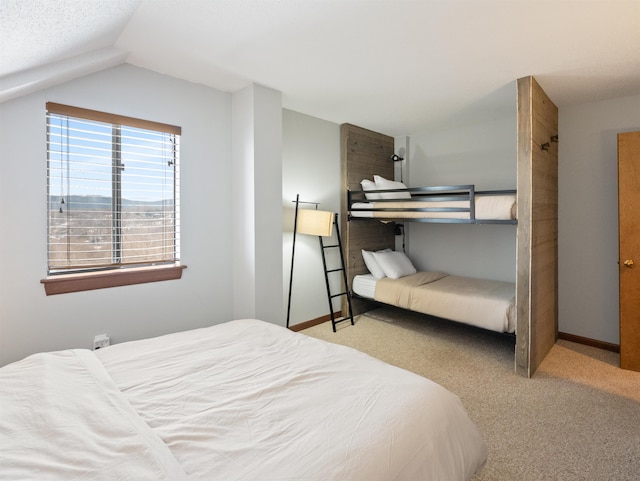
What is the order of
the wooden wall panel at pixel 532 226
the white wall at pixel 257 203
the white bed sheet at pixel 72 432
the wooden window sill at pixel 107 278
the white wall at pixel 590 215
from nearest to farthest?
the white bed sheet at pixel 72 432
the wooden window sill at pixel 107 278
the wooden wall panel at pixel 532 226
the white wall at pixel 257 203
the white wall at pixel 590 215

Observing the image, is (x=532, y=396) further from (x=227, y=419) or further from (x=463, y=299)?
(x=227, y=419)

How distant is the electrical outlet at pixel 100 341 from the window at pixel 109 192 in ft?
1.62

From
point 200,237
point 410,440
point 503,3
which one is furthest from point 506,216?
point 200,237

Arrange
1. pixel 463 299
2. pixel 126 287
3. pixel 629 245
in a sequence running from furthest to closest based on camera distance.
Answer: pixel 463 299, pixel 629 245, pixel 126 287

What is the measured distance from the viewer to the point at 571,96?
3.26 meters

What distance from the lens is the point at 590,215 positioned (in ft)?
11.5

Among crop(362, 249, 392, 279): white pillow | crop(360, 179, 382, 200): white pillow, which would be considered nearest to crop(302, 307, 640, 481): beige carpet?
crop(362, 249, 392, 279): white pillow

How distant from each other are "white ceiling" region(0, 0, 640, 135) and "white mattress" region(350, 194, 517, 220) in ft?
3.41

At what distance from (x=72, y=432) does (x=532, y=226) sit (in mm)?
3196

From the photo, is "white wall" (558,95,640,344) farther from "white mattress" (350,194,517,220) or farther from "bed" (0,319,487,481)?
"bed" (0,319,487,481)

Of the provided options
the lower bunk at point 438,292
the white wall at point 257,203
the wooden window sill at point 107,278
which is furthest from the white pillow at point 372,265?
the wooden window sill at point 107,278

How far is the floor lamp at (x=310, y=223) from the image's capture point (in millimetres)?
3533

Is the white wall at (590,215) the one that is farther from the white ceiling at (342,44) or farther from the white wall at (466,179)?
the white wall at (466,179)

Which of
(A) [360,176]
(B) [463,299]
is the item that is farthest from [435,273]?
(A) [360,176]
